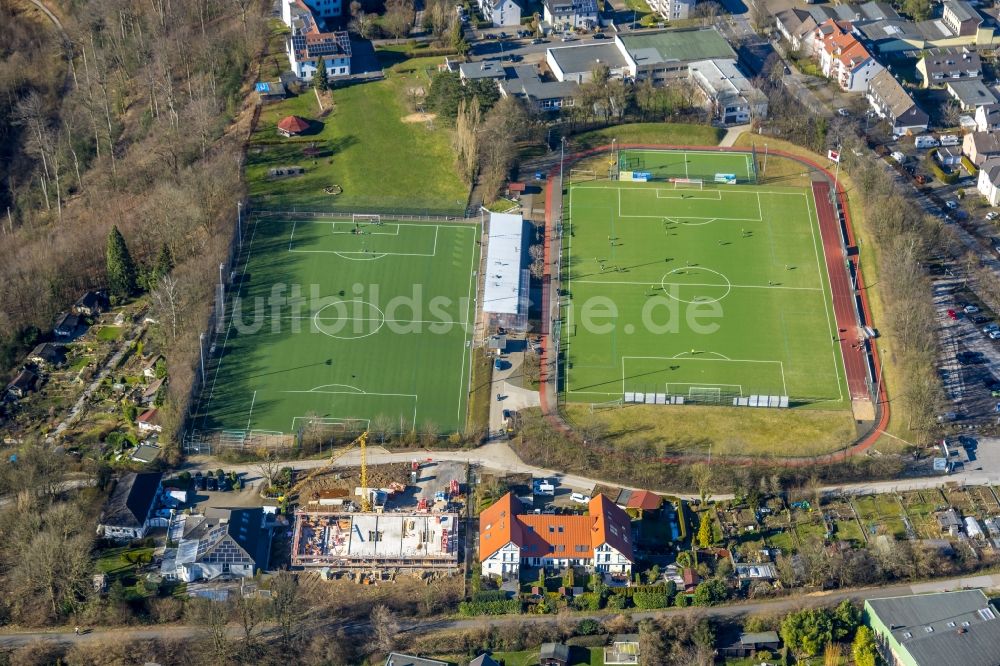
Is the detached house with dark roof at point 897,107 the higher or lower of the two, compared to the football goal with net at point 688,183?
higher

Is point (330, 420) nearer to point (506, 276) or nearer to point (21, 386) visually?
point (506, 276)

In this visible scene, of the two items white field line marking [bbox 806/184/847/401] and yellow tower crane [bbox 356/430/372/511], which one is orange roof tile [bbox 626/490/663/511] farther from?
white field line marking [bbox 806/184/847/401]

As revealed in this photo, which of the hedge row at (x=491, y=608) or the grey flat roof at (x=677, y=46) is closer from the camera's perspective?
the hedge row at (x=491, y=608)

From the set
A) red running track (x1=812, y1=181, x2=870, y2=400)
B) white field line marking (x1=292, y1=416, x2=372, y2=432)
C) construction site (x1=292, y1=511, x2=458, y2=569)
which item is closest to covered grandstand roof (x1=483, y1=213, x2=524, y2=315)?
white field line marking (x1=292, y1=416, x2=372, y2=432)

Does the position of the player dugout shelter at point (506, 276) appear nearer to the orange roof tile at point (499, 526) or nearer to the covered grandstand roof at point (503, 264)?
the covered grandstand roof at point (503, 264)

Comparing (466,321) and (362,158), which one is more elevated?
(362,158)

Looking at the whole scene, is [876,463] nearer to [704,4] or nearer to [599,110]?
[599,110]

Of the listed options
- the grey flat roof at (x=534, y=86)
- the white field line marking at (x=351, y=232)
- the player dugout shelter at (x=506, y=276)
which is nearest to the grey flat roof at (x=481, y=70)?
the grey flat roof at (x=534, y=86)

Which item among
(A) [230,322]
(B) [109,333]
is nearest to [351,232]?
(A) [230,322]
